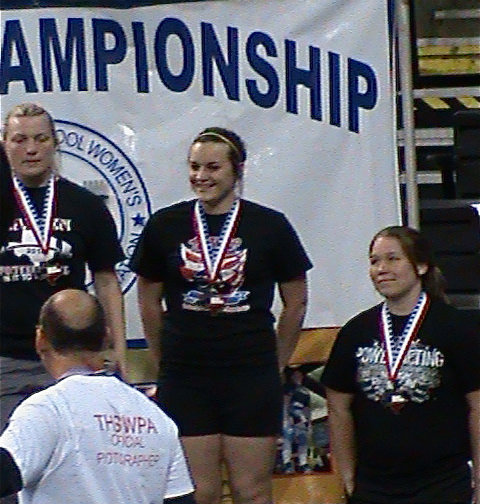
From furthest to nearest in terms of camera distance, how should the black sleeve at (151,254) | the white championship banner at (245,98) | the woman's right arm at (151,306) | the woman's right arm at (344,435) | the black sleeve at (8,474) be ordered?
1. the white championship banner at (245,98)
2. the woman's right arm at (151,306)
3. the black sleeve at (151,254)
4. the woman's right arm at (344,435)
5. the black sleeve at (8,474)

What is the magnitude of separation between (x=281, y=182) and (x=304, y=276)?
65 cm

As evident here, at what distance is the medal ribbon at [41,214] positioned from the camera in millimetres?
5488

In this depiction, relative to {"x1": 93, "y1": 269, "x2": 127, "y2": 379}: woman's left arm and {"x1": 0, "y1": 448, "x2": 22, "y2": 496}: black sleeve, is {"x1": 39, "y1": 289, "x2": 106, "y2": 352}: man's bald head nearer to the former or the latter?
{"x1": 0, "y1": 448, "x2": 22, "y2": 496}: black sleeve

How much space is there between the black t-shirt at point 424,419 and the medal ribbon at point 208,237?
69 cm

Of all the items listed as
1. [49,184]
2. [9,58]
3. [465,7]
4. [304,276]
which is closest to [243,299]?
[304,276]

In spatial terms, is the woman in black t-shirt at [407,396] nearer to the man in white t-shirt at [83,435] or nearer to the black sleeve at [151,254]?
the black sleeve at [151,254]

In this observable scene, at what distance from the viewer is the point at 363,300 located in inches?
257

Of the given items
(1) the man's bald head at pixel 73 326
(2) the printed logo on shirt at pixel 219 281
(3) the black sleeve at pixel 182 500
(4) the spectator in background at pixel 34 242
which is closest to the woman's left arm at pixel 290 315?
(2) the printed logo on shirt at pixel 219 281

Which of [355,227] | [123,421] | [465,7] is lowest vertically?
[123,421]

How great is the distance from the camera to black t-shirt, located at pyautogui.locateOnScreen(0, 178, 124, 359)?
5469 mm

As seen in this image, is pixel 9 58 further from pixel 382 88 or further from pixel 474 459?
pixel 474 459

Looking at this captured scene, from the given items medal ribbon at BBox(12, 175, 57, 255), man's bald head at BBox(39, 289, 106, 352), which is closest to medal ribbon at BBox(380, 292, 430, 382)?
medal ribbon at BBox(12, 175, 57, 255)

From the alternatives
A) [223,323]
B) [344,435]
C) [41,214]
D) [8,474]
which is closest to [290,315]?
[223,323]

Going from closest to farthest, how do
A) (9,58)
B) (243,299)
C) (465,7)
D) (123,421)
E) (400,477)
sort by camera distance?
1. (123,421)
2. (400,477)
3. (243,299)
4. (9,58)
5. (465,7)
